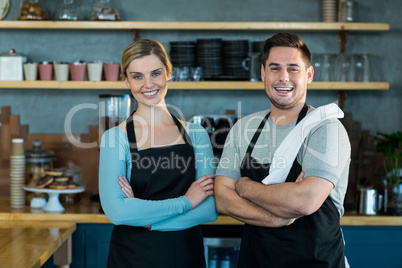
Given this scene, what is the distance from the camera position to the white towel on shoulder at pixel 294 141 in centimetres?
184

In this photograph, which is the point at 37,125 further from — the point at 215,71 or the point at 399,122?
the point at 399,122

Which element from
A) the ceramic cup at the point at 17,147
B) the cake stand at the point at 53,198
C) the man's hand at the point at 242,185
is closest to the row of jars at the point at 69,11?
the ceramic cup at the point at 17,147

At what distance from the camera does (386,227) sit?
9.54 ft

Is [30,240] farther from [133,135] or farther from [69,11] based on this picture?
[69,11]

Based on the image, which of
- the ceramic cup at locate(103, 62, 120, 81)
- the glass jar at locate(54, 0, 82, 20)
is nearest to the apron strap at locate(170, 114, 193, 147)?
the ceramic cup at locate(103, 62, 120, 81)

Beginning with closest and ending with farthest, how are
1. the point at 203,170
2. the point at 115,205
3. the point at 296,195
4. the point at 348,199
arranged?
1. the point at 296,195
2. the point at 115,205
3. the point at 203,170
4. the point at 348,199

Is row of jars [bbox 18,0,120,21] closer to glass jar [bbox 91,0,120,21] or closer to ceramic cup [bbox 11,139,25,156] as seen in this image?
glass jar [bbox 91,0,120,21]

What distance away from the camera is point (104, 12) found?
325cm

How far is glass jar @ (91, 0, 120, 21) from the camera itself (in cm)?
325

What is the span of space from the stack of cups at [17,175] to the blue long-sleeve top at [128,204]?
137cm

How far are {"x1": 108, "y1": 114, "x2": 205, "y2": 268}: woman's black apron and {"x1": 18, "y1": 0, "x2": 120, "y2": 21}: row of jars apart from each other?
1469mm

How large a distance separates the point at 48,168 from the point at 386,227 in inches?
85.7

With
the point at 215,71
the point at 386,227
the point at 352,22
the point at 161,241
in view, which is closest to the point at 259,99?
the point at 215,71

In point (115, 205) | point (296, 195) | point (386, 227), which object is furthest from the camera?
point (386, 227)
